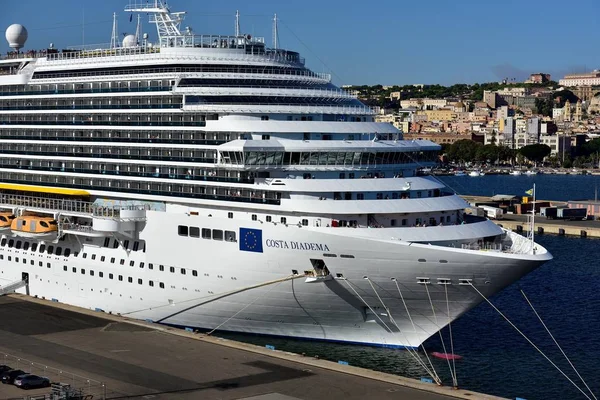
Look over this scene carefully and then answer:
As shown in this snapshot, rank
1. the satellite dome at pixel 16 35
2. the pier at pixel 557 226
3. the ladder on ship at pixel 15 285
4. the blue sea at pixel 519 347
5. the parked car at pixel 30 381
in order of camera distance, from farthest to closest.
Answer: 1. the pier at pixel 557 226
2. the satellite dome at pixel 16 35
3. the ladder on ship at pixel 15 285
4. the blue sea at pixel 519 347
5. the parked car at pixel 30 381

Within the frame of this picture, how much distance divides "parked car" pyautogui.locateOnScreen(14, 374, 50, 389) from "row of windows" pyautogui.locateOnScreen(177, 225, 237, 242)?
7.92 meters

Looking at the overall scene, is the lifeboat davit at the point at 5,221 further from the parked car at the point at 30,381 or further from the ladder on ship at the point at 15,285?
the parked car at the point at 30,381

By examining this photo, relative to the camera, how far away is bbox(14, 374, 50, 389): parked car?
27.6 meters

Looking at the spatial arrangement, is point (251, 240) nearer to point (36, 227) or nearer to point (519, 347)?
point (36, 227)

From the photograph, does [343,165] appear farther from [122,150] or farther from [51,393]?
[51,393]

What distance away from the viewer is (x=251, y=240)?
108ft

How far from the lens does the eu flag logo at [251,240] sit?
32625 millimetres

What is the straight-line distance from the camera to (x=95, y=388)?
27703mm

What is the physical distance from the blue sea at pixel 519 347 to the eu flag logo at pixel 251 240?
3692mm

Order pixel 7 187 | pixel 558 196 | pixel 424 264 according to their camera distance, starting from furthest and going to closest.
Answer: pixel 558 196, pixel 7 187, pixel 424 264

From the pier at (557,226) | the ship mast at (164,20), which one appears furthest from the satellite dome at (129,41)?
the pier at (557,226)

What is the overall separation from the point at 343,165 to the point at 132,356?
8.94m

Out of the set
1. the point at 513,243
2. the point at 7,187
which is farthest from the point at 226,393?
the point at 7,187

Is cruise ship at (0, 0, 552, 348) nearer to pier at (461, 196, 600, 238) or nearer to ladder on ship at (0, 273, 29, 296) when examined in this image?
ladder on ship at (0, 273, 29, 296)
